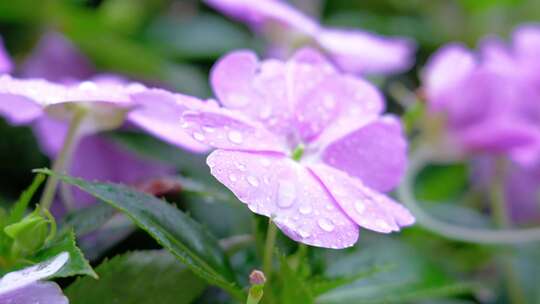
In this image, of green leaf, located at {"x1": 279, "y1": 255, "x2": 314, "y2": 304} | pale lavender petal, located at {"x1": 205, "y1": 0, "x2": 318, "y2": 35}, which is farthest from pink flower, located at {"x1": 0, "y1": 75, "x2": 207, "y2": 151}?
→ pale lavender petal, located at {"x1": 205, "y1": 0, "x2": 318, "y2": 35}

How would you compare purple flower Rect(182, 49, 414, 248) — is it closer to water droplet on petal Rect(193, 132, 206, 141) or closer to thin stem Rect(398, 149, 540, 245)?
water droplet on petal Rect(193, 132, 206, 141)

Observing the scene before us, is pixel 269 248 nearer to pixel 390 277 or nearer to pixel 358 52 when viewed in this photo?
pixel 390 277

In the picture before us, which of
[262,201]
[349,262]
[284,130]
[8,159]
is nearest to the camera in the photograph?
[262,201]

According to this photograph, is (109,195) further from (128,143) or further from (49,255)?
(128,143)

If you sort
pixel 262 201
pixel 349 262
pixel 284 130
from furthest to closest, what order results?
pixel 349 262 < pixel 284 130 < pixel 262 201

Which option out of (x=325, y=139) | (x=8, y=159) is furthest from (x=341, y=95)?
(x=8, y=159)

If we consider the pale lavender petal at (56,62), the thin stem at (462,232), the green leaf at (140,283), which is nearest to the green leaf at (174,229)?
the green leaf at (140,283)

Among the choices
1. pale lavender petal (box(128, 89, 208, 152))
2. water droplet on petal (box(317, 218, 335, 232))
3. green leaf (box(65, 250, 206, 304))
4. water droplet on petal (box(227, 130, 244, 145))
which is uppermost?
water droplet on petal (box(227, 130, 244, 145))
